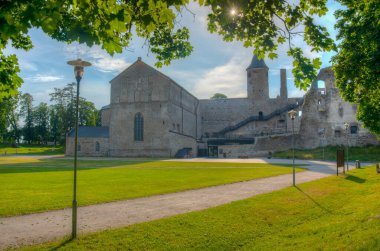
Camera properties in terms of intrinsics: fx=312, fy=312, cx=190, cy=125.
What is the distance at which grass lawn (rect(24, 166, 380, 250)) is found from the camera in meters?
6.54

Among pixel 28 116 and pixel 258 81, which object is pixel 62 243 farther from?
pixel 28 116

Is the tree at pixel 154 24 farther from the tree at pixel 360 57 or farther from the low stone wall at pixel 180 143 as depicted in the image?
the low stone wall at pixel 180 143

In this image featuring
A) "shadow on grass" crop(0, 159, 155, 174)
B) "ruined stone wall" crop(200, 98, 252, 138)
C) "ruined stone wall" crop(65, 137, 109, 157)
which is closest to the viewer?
"shadow on grass" crop(0, 159, 155, 174)

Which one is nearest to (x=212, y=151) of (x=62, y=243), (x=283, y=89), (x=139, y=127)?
(x=139, y=127)

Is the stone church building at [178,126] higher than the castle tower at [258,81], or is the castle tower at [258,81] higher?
the castle tower at [258,81]

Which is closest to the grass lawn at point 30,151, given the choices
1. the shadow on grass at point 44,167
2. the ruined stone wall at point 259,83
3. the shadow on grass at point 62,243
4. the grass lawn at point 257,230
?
the shadow on grass at point 44,167

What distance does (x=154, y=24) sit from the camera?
5.95 metres

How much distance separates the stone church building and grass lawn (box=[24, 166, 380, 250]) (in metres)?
43.7

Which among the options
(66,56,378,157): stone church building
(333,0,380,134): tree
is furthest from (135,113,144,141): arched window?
(333,0,380,134): tree

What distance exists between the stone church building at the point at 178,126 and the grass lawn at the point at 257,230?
43.7m

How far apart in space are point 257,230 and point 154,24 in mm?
5438

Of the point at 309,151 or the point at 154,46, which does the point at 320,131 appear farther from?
the point at 154,46

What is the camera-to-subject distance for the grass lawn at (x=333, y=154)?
136 ft

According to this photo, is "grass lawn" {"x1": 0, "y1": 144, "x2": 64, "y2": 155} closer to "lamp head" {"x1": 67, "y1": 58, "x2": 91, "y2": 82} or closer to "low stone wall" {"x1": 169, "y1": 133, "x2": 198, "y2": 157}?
"low stone wall" {"x1": 169, "y1": 133, "x2": 198, "y2": 157}
